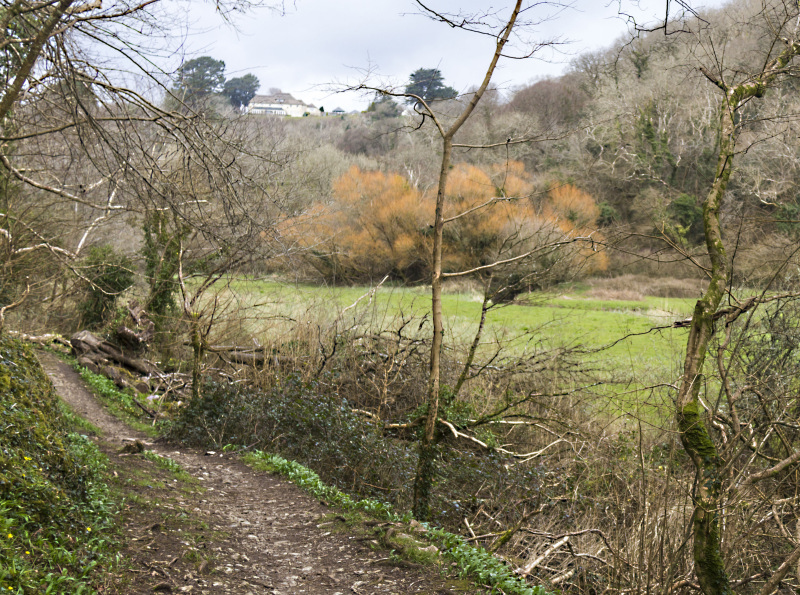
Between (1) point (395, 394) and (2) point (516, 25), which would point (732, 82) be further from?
(1) point (395, 394)

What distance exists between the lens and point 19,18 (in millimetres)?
5152

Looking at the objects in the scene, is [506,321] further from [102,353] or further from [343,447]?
[343,447]

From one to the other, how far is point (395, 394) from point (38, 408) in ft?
19.9

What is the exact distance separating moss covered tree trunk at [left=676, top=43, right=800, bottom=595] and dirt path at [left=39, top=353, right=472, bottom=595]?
5.95 feet

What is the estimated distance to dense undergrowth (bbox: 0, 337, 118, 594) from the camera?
137 inches

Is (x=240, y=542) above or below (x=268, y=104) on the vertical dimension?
below

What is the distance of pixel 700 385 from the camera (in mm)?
5012

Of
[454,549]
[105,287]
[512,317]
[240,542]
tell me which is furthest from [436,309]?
[512,317]

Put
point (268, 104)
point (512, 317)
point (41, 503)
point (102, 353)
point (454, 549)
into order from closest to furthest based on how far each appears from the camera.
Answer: point (41, 503) → point (454, 549) → point (102, 353) → point (268, 104) → point (512, 317)

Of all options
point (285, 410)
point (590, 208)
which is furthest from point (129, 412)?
point (590, 208)

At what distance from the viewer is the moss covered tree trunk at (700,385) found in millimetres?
4547

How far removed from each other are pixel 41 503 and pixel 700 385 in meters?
4.95

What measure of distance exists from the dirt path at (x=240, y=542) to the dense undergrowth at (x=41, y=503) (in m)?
0.26

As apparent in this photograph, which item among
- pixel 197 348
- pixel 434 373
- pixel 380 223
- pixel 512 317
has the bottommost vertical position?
pixel 512 317
